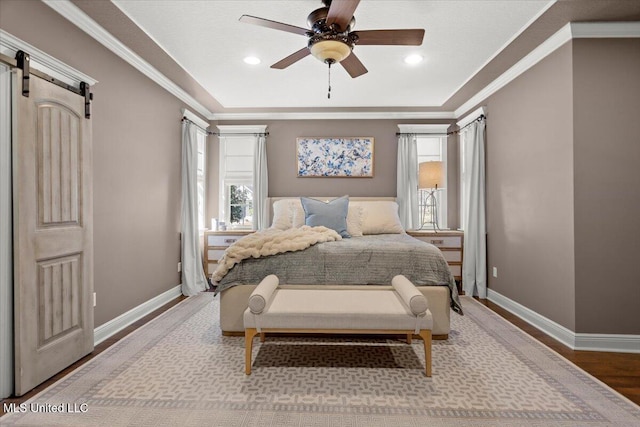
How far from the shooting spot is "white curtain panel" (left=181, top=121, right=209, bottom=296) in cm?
438

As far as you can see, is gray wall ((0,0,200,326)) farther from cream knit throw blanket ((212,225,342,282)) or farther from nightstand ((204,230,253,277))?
cream knit throw blanket ((212,225,342,282))

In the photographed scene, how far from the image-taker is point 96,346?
9.09 ft

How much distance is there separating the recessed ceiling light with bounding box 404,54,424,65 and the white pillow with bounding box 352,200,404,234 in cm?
177

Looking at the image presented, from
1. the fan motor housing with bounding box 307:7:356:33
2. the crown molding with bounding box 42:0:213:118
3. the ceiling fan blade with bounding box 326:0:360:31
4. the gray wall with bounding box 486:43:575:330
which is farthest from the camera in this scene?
the gray wall with bounding box 486:43:575:330

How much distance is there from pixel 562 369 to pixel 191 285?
3.90 m

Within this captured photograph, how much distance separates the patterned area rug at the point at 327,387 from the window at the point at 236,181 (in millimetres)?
2702

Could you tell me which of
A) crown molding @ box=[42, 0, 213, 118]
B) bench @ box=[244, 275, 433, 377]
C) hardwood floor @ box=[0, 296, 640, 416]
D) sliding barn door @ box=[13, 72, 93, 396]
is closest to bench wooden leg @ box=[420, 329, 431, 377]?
bench @ box=[244, 275, 433, 377]

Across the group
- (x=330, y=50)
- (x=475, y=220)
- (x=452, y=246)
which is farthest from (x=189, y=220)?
(x=475, y=220)

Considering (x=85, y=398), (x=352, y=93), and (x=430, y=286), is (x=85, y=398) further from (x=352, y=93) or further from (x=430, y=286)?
(x=352, y=93)

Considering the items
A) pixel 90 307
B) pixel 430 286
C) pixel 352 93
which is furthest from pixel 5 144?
pixel 352 93

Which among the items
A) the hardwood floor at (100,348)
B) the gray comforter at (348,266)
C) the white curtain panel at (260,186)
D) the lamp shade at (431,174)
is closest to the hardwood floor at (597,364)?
the hardwood floor at (100,348)

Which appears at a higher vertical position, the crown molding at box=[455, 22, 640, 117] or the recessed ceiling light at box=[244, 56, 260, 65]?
the recessed ceiling light at box=[244, 56, 260, 65]

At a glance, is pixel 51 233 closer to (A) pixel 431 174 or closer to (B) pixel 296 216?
(B) pixel 296 216

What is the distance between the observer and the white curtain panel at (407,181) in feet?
16.8
